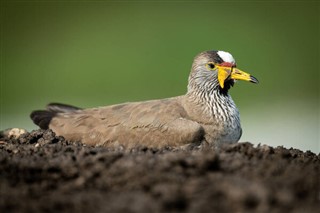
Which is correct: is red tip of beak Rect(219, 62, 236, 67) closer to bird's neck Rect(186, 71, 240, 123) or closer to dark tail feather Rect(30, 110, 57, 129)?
bird's neck Rect(186, 71, 240, 123)

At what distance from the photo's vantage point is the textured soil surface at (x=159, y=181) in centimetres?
432

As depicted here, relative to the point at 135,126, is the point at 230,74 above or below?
above

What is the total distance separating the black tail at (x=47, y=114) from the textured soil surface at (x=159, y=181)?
236 cm

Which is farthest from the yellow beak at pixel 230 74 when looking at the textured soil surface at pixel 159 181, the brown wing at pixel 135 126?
the textured soil surface at pixel 159 181

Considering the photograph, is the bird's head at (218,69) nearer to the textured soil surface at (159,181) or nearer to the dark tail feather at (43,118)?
the dark tail feather at (43,118)

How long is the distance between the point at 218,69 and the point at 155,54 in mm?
11992

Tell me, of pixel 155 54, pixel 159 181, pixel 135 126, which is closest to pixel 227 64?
pixel 135 126

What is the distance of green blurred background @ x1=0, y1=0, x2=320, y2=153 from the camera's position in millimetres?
16188

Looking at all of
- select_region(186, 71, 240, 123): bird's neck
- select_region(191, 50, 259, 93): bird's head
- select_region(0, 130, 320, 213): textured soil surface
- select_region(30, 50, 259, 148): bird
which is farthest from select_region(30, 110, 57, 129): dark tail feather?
select_region(0, 130, 320, 213): textured soil surface

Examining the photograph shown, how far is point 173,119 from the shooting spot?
25.6ft

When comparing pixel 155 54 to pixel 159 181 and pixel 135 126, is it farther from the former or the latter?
pixel 159 181

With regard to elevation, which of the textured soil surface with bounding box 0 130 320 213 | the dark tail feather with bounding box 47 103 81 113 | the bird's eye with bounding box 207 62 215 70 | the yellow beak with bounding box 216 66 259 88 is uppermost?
the bird's eye with bounding box 207 62 215 70

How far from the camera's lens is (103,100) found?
654 inches

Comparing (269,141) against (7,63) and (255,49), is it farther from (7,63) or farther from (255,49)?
(7,63)
